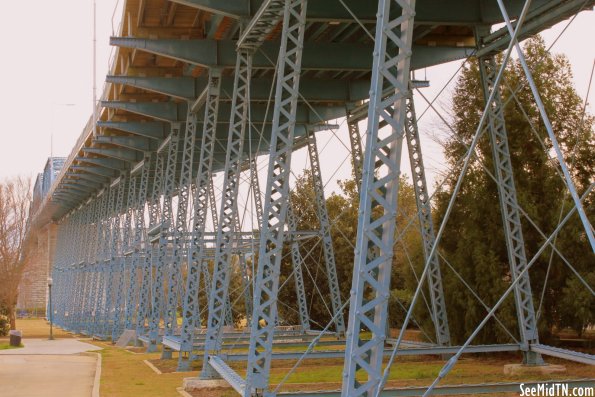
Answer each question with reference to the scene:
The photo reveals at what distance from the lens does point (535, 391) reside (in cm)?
1233

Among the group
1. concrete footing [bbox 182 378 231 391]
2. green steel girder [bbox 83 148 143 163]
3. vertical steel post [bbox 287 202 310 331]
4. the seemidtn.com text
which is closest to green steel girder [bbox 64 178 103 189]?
green steel girder [bbox 83 148 143 163]

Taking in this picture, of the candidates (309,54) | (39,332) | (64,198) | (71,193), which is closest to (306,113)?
(309,54)

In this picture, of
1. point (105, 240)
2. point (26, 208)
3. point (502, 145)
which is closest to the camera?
point (502, 145)

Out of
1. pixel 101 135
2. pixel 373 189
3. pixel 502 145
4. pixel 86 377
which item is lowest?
pixel 86 377

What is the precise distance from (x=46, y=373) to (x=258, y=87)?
939cm

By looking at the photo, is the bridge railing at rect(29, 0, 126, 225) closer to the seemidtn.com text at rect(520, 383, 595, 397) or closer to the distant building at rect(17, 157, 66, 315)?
the distant building at rect(17, 157, 66, 315)

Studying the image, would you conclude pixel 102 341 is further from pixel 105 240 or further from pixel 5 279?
pixel 5 279

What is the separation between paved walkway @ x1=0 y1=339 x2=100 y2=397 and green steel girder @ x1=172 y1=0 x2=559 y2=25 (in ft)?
26.2

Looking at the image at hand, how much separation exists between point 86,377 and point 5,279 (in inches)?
1232

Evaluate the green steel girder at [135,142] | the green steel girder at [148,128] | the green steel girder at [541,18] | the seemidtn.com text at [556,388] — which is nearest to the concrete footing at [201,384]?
the seemidtn.com text at [556,388]

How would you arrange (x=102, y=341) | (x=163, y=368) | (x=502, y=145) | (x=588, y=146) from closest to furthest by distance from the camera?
(x=502, y=145) < (x=588, y=146) < (x=163, y=368) < (x=102, y=341)

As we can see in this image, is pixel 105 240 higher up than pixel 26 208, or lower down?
lower down

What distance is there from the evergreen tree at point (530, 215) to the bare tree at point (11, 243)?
3428cm

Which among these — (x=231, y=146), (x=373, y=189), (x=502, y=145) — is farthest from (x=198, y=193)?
(x=373, y=189)
